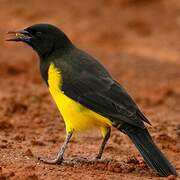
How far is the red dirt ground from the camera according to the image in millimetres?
9297

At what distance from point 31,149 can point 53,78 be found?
1.05 m

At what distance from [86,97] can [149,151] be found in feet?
3.41

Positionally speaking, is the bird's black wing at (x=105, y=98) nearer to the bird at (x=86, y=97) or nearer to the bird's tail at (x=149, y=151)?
the bird at (x=86, y=97)

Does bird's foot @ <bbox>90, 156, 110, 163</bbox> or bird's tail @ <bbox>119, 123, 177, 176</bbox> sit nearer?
bird's tail @ <bbox>119, 123, 177, 176</bbox>

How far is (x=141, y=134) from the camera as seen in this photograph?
9.16 meters

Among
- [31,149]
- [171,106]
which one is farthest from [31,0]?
[31,149]

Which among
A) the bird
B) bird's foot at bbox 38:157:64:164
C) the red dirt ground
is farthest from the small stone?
the bird

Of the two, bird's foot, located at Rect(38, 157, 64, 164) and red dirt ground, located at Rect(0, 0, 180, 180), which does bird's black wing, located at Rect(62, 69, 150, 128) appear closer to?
red dirt ground, located at Rect(0, 0, 180, 180)

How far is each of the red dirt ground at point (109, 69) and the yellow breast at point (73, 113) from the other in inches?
18.7

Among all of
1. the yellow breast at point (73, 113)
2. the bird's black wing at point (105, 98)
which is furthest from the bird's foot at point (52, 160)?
the bird's black wing at point (105, 98)

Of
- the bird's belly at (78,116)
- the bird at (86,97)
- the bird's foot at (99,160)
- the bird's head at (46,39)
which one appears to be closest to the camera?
the bird at (86,97)

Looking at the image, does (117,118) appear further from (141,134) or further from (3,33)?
(3,33)

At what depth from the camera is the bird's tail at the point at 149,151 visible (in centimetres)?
884

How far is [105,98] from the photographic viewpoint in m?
9.34
